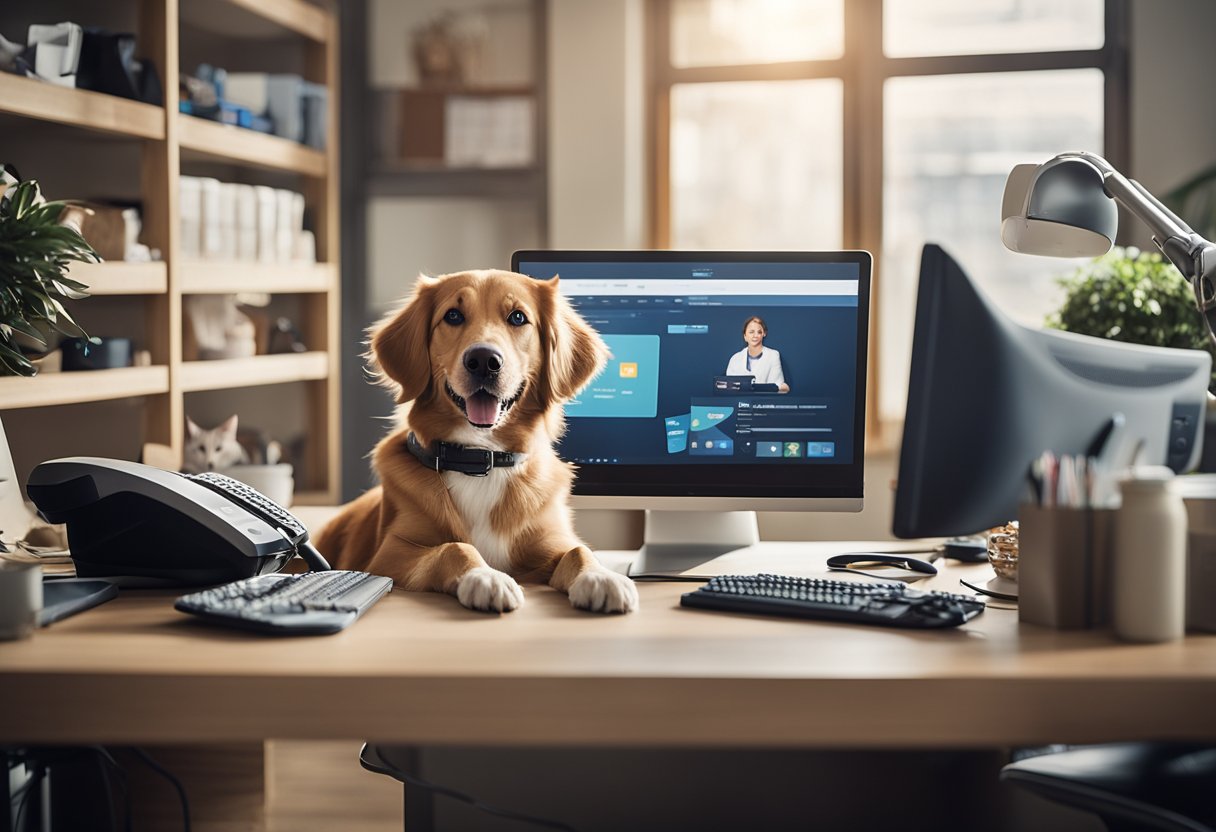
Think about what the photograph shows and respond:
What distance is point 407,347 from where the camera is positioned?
4.82ft

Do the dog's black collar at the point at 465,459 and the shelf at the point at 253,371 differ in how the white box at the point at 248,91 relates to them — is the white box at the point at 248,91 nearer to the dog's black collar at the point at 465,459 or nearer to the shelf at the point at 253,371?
the shelf at the point at 253,371

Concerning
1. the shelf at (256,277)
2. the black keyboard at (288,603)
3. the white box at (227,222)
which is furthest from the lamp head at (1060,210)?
the white box at (227,222)

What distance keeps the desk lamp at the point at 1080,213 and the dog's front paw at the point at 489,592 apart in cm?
79

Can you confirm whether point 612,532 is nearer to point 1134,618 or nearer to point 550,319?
point 550,319

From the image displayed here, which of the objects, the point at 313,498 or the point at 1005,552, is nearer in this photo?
the point at 1005,552

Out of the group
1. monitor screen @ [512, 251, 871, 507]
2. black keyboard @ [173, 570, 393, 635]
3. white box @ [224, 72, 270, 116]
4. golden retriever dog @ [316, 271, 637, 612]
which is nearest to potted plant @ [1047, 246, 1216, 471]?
monitor screen @ [512, 251, 871, 507]

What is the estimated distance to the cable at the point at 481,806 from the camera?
4.76 ft

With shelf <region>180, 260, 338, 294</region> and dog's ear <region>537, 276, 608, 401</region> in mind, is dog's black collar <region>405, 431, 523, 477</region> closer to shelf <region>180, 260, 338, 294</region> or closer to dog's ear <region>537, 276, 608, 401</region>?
dog's ear <region>537, 276, 608, 401</region>

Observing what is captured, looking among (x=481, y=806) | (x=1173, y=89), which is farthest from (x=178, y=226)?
(x=1173, y=89)

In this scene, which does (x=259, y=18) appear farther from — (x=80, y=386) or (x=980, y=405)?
(x=980, y=405)

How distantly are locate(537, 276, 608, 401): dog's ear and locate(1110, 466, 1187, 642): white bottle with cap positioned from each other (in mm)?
713

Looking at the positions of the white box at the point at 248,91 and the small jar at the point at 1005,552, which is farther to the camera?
the white box at the point at 248,91

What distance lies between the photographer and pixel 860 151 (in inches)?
165

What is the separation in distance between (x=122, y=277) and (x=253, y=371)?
73cm
